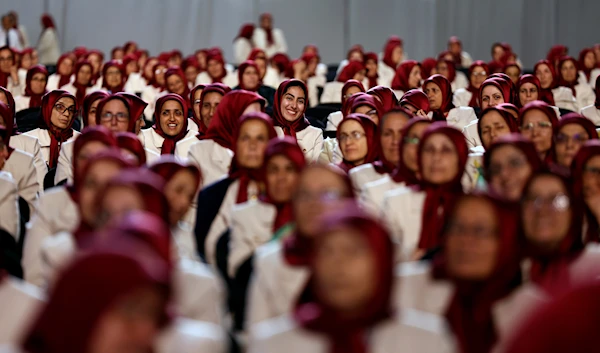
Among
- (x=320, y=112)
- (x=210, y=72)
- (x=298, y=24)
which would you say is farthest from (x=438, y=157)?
(x=298, y=24)

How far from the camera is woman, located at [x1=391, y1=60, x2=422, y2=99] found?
988cm

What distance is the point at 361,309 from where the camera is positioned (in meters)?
2.39

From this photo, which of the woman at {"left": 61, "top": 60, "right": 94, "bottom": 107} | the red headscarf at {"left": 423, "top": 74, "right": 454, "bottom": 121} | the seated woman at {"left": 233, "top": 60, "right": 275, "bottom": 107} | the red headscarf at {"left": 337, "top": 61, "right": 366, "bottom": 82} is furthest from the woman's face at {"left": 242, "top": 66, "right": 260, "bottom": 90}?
the red headscarf at {"left": 423, "top": 74, "right": 454, "bottom": 121}

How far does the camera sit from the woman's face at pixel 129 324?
2.09 metres

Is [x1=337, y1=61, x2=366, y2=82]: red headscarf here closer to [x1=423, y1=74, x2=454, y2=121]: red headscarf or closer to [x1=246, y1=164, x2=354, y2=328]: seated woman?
[x1=423, y1=74, x2=454, y2=121]: red headscarf

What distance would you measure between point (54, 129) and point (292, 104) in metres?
1.73

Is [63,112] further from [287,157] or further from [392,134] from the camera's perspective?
[287,157]

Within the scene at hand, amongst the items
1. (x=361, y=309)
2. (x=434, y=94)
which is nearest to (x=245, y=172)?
(x=361, y=309)

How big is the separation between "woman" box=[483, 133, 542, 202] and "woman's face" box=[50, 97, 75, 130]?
3.61m

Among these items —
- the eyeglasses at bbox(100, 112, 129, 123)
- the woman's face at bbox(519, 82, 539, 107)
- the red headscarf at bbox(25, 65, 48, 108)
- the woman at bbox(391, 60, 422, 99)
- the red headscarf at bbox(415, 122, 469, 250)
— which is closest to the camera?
the red headscarf at bbox(415, 122, 469, 250)

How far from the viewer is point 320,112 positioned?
9.40 metres

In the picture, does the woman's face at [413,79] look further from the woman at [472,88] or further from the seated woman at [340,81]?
the seated woman at [340,81]

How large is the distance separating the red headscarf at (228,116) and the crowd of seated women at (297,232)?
13 mm

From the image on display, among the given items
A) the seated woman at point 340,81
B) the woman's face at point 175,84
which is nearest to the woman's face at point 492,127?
the woman's face at point 175,84
